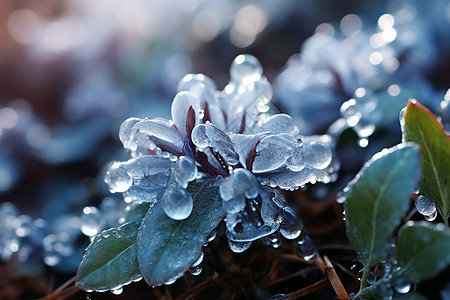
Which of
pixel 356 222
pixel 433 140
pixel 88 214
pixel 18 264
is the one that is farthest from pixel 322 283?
pixel 18 264

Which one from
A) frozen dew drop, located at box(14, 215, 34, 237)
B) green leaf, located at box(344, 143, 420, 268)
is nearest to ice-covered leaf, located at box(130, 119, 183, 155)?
green leaf, located at box(344, 143, 420, 268)

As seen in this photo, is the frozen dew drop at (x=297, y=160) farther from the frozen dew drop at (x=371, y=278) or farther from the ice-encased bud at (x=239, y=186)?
the frozen dew drop at (x=371, y=278)

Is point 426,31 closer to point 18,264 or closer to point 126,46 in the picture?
point 126,46

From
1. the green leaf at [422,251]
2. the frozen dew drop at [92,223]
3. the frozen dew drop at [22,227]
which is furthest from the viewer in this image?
the frozen dew drop at [22,227]

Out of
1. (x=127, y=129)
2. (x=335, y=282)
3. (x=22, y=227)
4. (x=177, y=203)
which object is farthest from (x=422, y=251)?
(x=22, y=227)

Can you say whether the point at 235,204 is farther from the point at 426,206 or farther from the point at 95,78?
the point at 95,78

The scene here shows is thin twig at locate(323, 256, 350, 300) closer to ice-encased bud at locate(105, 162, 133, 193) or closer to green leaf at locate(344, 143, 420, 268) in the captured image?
green leaf at locate(344, 143, 420, 268)

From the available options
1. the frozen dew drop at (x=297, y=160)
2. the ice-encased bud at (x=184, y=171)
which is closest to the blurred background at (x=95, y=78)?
the ice-encased bud at (x=184, y=171)
